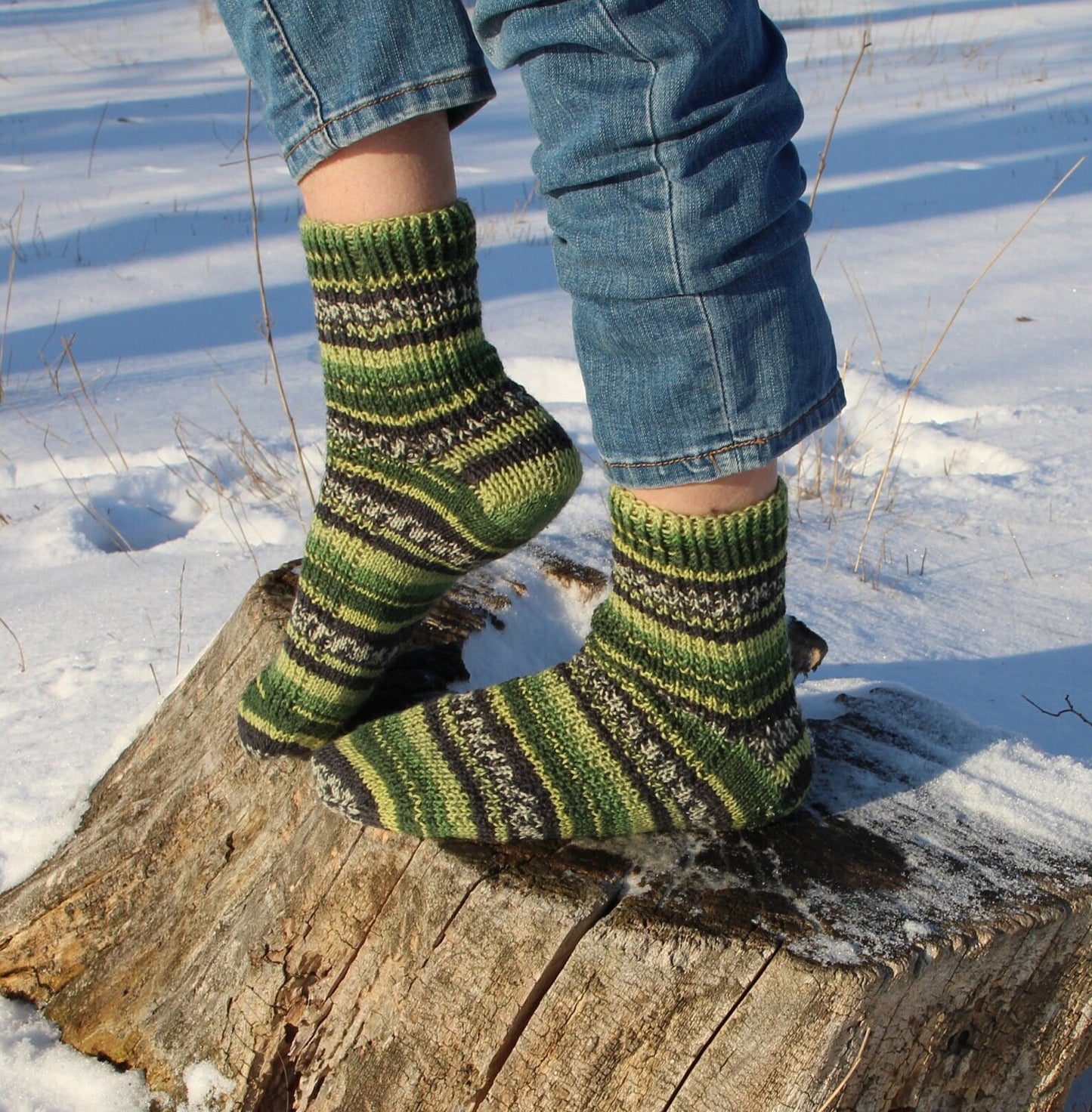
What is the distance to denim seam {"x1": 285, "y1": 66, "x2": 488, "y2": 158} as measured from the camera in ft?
2.98

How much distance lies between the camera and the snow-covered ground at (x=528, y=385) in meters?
1.61

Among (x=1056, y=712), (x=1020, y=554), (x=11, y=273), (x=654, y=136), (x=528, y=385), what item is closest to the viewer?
(x=654, y=136)

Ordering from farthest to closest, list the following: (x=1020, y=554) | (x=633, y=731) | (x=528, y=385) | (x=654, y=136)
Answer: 1. (x=528, y=385)
2. (x=1020, y=554)
3. (x=633, y=731)
4. (x=654, y=136)

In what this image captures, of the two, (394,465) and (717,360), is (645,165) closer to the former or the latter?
(717,360)

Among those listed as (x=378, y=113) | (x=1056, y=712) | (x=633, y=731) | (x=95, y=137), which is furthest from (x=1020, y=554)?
(x=95, y=137)

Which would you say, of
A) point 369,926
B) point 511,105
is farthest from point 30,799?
point 511,105

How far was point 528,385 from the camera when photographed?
2990mm

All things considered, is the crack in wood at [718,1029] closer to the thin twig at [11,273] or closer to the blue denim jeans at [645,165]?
the blue denim jeans at [645,165]

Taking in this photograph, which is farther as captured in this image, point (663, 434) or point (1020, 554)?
point (1020, 554)

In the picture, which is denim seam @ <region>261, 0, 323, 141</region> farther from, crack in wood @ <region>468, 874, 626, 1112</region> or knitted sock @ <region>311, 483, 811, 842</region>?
crack in wood @ <region>468, 874, 626, 1112</region>

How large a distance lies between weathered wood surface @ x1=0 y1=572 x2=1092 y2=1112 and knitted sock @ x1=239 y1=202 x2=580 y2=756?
10 cm

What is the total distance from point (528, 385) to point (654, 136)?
2218 millimetres

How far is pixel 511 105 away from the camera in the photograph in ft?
21.1

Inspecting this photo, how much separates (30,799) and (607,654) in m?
0.83
